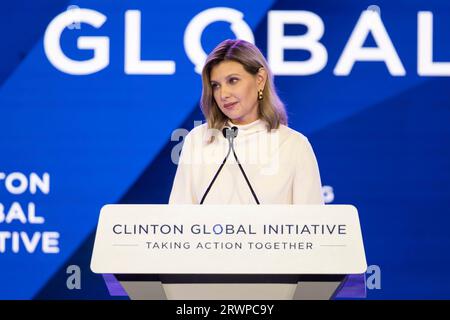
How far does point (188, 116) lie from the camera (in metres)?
4.09

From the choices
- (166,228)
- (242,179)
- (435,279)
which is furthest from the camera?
(435,279)

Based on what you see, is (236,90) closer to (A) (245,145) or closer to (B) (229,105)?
(B) (229,105)

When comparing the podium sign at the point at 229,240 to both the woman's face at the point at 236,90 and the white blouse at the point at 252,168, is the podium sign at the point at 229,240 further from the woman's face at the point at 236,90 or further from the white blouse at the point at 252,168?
the woman's face at the point at 236,90

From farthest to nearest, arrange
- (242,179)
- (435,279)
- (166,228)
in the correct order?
(435,279), (242,179), (166,228)

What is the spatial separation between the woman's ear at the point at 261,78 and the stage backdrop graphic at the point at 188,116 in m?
0.11

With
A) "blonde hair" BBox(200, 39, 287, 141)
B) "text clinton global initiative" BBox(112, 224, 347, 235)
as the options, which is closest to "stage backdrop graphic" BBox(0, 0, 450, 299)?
"blonde hair" BBox(200, 39, 287, 141)

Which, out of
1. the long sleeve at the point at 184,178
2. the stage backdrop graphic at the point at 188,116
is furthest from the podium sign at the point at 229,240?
the stage backdrop graphic at the point at 188,116

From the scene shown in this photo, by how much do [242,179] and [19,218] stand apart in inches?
44.4

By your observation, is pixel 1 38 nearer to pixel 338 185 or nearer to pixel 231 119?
pixel 231 119

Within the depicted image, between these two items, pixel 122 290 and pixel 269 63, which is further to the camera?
pixel 269 63

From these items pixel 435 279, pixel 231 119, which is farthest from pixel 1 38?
pixel 435 279

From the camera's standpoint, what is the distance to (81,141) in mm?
4117

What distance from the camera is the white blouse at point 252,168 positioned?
373 cm
